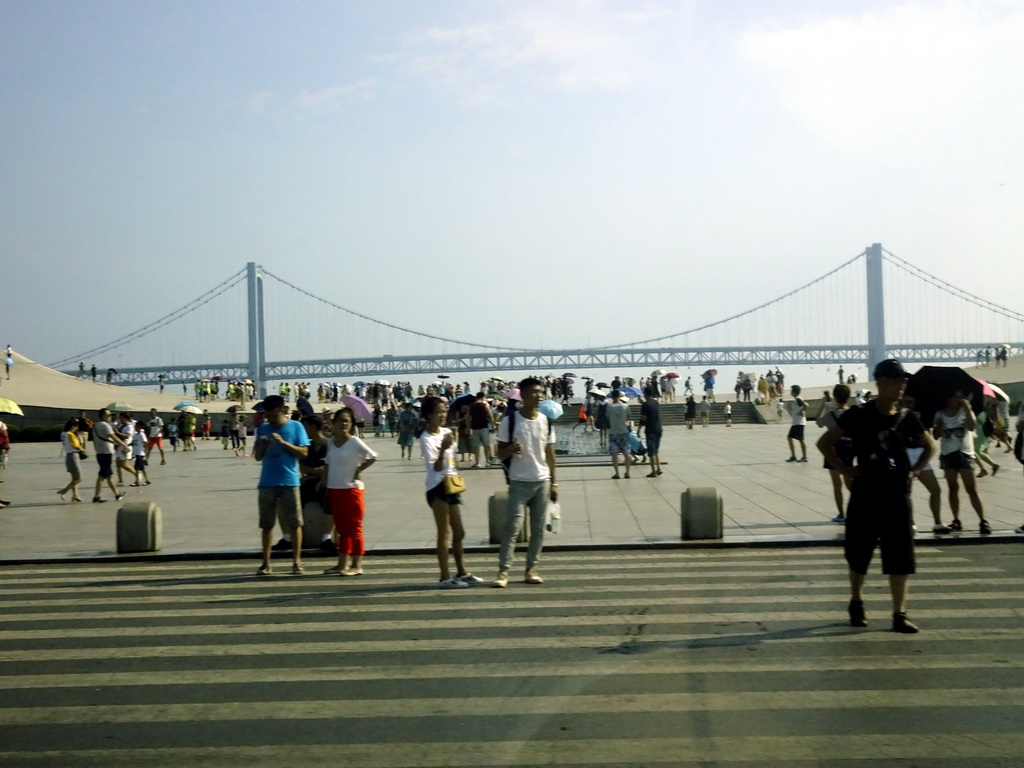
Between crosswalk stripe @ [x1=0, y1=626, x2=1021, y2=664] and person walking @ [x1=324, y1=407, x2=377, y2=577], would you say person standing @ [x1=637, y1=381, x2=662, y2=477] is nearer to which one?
person walking @ [x1=324, y1=407, x2=377, y2=577]

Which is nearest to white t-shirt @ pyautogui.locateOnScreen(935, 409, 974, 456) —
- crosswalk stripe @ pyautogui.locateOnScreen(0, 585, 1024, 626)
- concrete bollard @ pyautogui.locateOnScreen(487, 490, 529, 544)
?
crosswalk stripe @ pyautogui.locateOnScreen(0, 585, 1024, 626)

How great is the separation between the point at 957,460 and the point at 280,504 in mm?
6409

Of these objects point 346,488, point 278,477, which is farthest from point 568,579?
point 278,477

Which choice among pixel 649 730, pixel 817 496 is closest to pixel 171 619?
pixel 649 730

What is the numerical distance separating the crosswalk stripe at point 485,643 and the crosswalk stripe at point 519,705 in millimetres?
1134

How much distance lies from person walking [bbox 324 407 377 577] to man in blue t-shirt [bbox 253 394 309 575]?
0.33 metres

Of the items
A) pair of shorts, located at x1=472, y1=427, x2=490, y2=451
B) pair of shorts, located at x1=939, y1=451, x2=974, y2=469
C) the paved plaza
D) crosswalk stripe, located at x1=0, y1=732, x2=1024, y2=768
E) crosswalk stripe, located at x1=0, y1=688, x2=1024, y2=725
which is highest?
pair of shorts, located at x1=472, y1=427, x2=490, y2=451

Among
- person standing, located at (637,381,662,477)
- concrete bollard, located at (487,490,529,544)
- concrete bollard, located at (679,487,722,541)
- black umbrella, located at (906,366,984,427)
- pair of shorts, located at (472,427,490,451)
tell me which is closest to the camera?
concrete bollard, located at (679,487,722,541)

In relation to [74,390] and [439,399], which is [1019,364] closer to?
[74,390]

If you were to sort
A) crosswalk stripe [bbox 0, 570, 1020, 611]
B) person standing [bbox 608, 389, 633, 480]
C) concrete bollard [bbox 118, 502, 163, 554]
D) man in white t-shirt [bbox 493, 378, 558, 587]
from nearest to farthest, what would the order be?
crosswalk stripe [bbox 0, 570, 1020, 611], man in white t-shirt [bbox 493, 378, 558, 587], concrete bollard [bbox 118, 502, 163, 554], person standing [bbox 608, 389, 633, 480]

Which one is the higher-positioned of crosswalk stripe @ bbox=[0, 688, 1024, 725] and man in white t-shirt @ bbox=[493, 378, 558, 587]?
man in white t-shirt @ bbox=[493, 378, 558, 587]

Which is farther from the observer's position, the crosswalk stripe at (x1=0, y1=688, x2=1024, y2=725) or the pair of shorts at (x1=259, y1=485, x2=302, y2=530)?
the pair of shorts at (x1=259, y1=485, x2=302, y2=530)

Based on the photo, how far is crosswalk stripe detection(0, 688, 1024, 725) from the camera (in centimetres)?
527

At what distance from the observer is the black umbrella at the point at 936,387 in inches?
476
